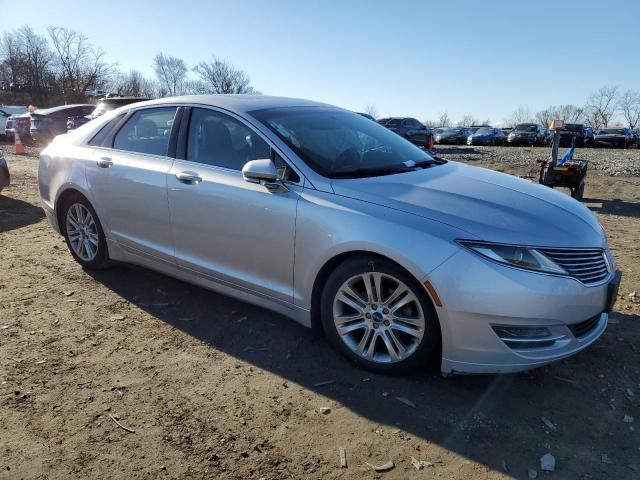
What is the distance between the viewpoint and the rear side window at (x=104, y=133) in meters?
4.41

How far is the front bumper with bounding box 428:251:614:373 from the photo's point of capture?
8.32 ft

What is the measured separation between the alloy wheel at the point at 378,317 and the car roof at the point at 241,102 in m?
1.56

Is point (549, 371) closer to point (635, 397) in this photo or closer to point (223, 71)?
point (635, 397)

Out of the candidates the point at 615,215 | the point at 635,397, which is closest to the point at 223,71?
the point at 615,215

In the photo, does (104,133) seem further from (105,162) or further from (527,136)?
(527,136)

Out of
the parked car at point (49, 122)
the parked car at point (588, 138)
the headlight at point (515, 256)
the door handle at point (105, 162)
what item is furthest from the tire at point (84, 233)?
the parked car at point (588, 138)

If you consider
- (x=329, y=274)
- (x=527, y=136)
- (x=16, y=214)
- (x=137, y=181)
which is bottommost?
(x=16, y=214)

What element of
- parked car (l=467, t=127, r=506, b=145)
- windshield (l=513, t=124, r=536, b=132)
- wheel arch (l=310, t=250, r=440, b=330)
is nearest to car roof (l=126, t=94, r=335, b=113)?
wheel arch (l=310, t=250, r=440, b=330)

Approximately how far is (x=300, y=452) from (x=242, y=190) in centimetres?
168

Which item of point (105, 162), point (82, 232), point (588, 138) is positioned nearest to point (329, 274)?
point (105, 162)

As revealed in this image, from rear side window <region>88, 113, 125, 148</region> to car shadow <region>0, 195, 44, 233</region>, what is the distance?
271 centimetres

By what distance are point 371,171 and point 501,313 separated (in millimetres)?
1273

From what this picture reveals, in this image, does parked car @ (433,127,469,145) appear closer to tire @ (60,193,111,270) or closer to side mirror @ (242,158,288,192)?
tire @ (60,193,111,270)

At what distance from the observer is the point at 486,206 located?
9.57 ft
